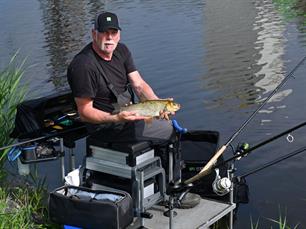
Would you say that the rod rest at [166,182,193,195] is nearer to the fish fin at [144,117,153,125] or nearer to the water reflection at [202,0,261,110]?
the fish fin at [144,117,153,125]

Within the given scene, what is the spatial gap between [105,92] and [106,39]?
1.52ft

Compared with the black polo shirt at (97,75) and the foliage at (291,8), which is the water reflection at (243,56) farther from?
the black polo shirt at (97,75)

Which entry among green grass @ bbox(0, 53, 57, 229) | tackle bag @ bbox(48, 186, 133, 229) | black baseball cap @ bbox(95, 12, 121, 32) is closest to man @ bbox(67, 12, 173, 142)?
black baseball cap @ bbox(95, 12, 121, 32)

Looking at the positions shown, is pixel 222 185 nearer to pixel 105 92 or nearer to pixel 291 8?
pixel 105 92

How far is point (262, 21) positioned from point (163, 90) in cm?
984

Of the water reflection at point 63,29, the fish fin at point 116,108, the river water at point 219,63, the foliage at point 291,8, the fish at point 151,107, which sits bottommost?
the water reflection at point 63,29

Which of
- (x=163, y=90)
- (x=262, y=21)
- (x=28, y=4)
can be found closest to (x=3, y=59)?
(x=163, y=90)

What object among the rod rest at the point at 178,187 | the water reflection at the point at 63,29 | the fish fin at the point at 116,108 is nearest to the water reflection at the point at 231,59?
the water reflection at the point at 63,29

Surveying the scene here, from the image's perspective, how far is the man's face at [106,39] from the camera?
487 cm

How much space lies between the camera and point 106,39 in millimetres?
4875

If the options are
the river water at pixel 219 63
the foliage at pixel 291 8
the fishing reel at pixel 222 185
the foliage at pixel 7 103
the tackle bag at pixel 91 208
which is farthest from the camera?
the foliage at pixel 291 8

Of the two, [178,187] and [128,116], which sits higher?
[128,116]

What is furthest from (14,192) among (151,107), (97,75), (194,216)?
(151,107)

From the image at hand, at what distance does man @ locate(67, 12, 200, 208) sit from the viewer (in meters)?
4.73
